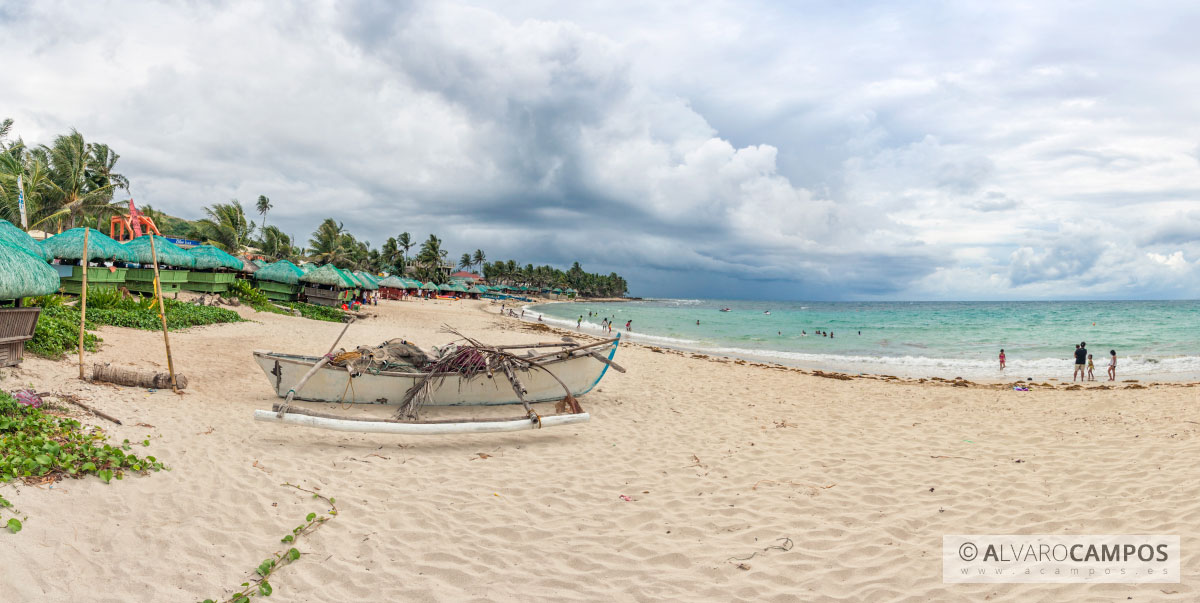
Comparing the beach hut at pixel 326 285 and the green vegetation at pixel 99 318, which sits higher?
the beach hut at pixel 326 285

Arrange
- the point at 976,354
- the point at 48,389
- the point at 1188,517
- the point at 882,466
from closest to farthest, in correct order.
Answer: the point at 1188,517
the point at 882,466
the point at 48,389
the point at 976,354

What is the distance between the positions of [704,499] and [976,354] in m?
25.0

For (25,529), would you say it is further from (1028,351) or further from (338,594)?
(1028,351)

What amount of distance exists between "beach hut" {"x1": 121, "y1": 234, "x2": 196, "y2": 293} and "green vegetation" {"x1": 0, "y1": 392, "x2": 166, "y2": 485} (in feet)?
48.1

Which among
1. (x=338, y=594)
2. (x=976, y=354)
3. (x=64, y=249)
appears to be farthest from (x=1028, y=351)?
(x=64, y=249)

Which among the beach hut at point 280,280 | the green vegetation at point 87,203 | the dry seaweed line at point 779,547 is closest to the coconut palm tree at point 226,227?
the green vegetation at point 87,203

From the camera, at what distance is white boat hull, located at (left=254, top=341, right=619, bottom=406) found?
804 centimetres

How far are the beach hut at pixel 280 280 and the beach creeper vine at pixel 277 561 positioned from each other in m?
24.6

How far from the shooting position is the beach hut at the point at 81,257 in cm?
1509

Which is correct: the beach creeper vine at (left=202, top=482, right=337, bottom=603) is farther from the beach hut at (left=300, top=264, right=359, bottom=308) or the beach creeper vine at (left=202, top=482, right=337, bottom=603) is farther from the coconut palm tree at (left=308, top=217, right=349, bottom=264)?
the coconut palm tree at (left=308, top=217, right=349, bottom=264)

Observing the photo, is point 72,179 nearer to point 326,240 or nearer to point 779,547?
point 326,240

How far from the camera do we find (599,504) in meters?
5.14

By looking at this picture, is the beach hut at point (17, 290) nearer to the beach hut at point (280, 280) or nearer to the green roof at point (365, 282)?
the beach hut at point (280, 280)

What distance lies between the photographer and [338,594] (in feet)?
11.3
